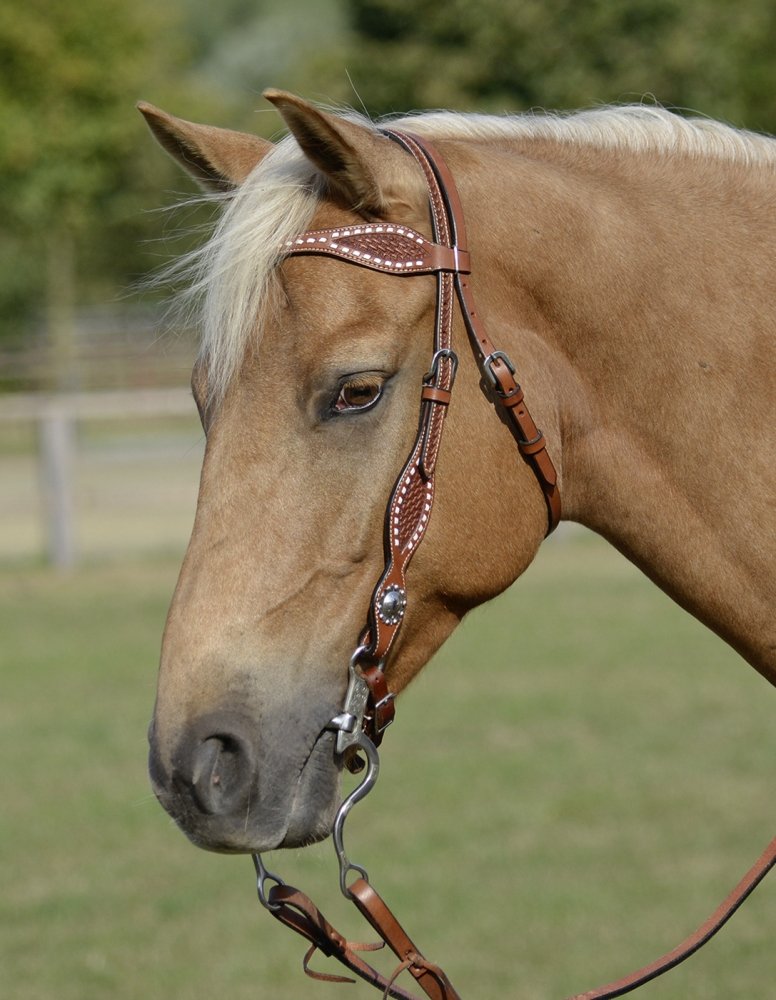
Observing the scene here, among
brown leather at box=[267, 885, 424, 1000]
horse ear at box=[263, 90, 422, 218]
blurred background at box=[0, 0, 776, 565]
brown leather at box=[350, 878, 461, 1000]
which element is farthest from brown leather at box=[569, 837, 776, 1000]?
blurred background at box=[0, 0, 776, 565]

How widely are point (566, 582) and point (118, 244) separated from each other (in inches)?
815

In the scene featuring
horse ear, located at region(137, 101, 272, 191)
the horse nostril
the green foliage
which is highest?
horse ear, located at region(137, 101, 272, 191)

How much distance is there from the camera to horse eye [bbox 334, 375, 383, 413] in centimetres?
232

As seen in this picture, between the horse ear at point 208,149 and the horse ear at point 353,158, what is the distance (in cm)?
26

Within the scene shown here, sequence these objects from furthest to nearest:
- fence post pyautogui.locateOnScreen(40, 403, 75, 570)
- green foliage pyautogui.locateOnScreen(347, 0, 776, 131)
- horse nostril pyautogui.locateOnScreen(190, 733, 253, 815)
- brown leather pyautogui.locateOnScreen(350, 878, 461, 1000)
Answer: green foliage pyautogui.locateOnScreen(347, 0, 776, 131)
fence post pyautogui.locateOnScreen(40, 403, 75, 570)
brown leather pyautogui.locateOnScreen(350, 878, 461, 1000)
horse nostril pyautogui.locateOnScreen(190, 733, 253, 815)

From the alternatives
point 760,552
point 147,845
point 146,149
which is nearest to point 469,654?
point 147,845

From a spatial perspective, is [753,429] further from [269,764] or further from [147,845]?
[147,845]

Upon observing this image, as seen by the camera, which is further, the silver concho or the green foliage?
the green foliage

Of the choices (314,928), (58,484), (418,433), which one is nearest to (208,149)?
(418,433)

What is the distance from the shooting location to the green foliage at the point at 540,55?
24125 millimetres

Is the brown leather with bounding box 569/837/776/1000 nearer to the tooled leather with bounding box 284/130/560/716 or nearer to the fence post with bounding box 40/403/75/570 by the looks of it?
the tooled leather with bounding box 284/130/560/716

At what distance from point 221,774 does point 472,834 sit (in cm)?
442

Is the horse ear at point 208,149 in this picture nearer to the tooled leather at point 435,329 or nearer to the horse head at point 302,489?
the horse head at point 302,489

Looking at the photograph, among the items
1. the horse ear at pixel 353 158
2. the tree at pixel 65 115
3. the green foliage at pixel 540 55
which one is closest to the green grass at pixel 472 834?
the horse ear at pixel 353 158
